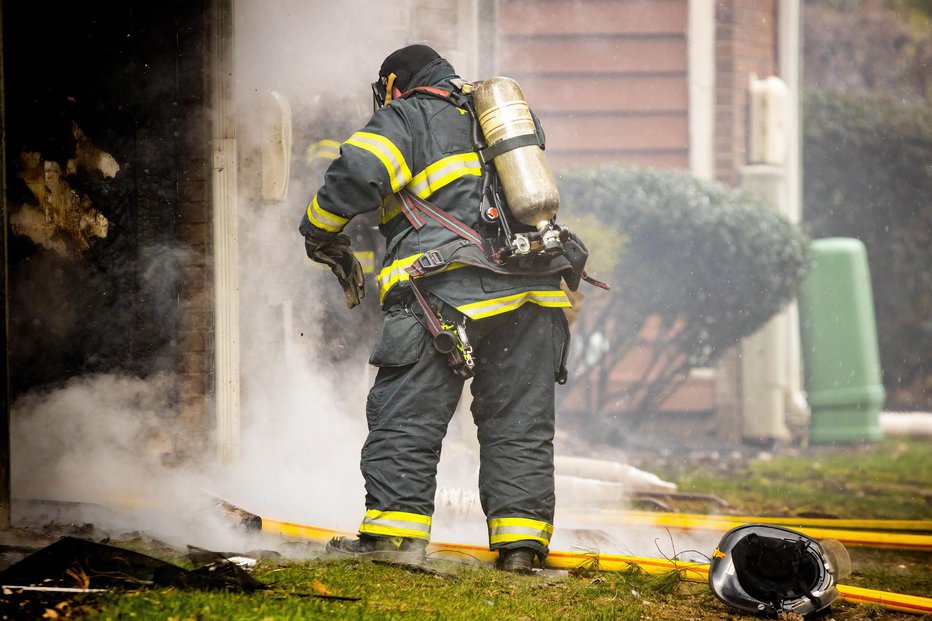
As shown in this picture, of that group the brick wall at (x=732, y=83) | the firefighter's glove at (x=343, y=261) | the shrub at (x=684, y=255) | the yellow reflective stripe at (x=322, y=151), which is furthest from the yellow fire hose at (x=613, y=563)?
the brick wall at (x=732, y=83)

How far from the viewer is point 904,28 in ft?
56.4

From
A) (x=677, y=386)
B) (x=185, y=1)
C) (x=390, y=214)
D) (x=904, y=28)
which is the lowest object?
(x=677, y=386)

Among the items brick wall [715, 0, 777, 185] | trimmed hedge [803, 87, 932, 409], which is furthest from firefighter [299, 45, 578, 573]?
trimmed hedge [803, 87, 932, 409]

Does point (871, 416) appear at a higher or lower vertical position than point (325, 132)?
lower

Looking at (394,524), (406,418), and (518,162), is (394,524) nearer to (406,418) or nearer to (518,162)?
(406,418)

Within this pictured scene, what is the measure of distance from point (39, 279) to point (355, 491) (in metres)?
1.73

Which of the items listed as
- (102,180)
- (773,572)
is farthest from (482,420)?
(102,180)

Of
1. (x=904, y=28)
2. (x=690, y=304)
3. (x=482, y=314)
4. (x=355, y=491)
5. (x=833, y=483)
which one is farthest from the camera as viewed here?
(x=904, y=28)

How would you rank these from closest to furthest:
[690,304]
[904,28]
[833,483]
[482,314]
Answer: [482,314] < [833,483] < [690,304] < [904,28]

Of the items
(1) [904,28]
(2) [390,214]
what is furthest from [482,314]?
(1) [904,28]

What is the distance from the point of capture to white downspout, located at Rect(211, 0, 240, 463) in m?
5.33

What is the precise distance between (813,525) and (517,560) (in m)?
2.09

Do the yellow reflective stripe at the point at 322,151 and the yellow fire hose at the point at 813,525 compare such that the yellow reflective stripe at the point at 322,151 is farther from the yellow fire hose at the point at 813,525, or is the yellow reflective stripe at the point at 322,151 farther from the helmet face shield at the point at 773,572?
the helmet face shield at the point at 773,572

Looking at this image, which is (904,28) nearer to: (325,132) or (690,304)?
Result: (690,304)
